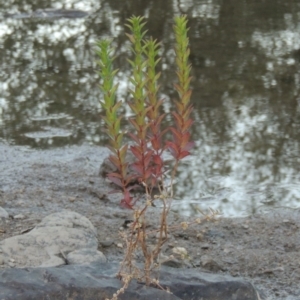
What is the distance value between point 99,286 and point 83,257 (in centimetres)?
70

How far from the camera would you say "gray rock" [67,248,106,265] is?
10.8ft

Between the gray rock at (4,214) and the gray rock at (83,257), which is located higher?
the gray rock at (83,257)

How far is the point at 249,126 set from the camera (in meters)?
5.79

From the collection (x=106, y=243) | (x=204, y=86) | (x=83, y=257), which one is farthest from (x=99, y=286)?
(x=204, y=86)

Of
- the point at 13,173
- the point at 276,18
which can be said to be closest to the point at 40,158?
the point at 13,173

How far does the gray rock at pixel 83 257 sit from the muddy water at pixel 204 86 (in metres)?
1.19

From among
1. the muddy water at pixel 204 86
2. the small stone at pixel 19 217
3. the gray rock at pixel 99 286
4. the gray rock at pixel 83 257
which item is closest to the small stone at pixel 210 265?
the gray rock at pixel 83 257

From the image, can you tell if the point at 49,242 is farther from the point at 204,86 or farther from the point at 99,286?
the point at 204,86

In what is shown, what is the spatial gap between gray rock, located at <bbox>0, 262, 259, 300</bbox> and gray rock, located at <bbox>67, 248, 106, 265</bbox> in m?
0.48

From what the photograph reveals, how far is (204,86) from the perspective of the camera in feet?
22.2

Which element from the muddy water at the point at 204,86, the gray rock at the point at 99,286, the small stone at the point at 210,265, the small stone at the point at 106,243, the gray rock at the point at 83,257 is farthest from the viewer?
the muddy water at the point at 204,86

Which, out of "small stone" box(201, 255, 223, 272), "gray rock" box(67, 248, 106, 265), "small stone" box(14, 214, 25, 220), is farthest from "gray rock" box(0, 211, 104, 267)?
"small stone" box(201, 255, 223, 272)

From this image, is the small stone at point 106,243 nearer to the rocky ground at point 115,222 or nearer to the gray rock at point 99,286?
the rocky ground at point 115,222

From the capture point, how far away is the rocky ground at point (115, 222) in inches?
140
